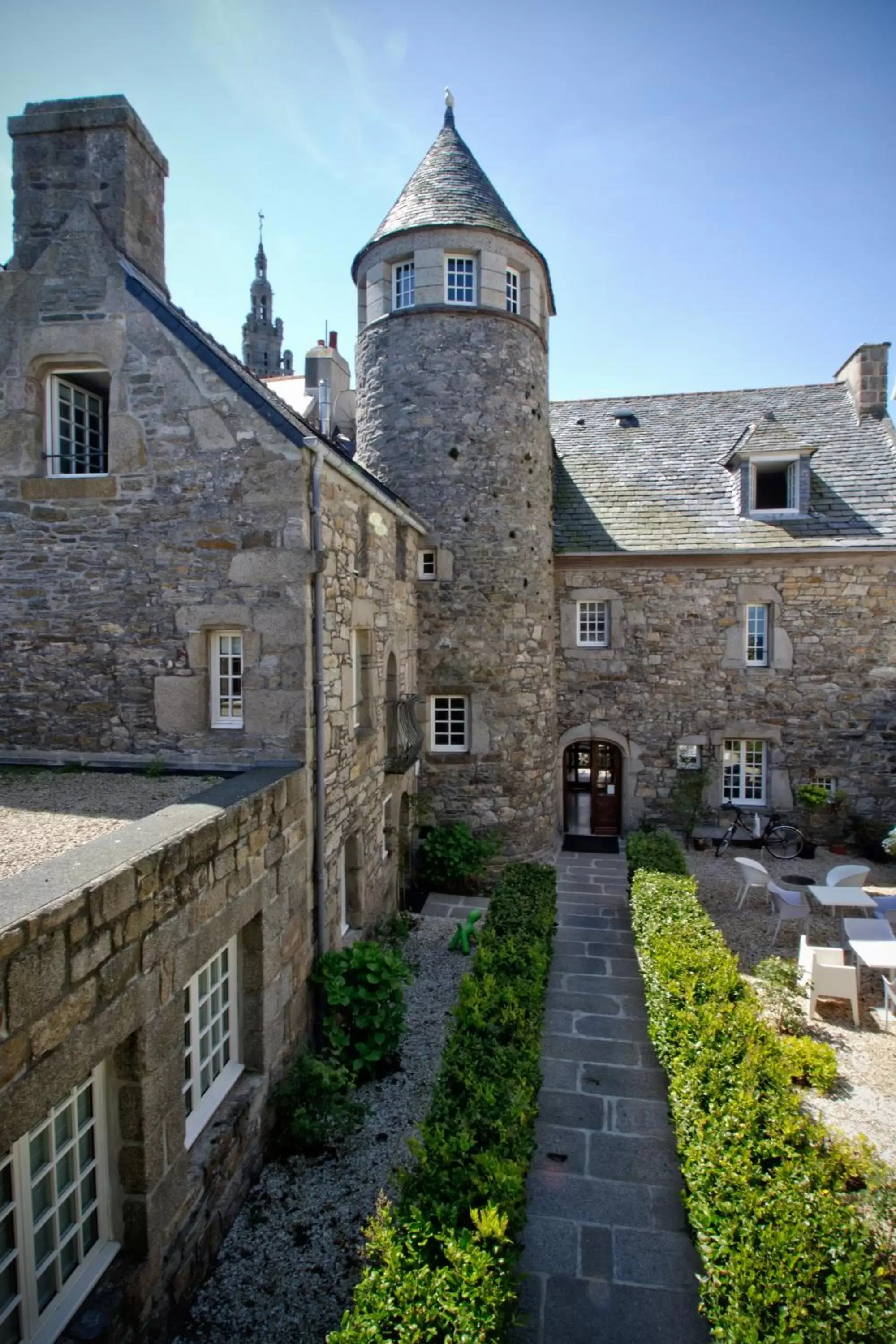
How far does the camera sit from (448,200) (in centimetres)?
1346

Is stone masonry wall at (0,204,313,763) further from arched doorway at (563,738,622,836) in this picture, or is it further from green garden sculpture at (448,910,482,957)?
arched doorway at (563,738,622,836)

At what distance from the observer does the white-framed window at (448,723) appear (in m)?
14.2

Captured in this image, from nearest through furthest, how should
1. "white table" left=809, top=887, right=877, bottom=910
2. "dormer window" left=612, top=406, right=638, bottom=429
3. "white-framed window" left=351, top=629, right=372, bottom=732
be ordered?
"white-framed window" left=351, top=629, right=372, bottom=732 < "white table" left=809, top=887, right=877, bottom=910 < "dormer window" left=612, top=406, right=638, bottom=429

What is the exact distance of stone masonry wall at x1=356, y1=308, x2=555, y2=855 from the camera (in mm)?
13547

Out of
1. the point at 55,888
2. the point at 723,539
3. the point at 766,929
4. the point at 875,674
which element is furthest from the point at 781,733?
the point at 55,888

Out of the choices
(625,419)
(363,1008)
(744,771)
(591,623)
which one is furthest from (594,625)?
(363,1008)

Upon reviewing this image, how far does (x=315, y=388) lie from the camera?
16.7 m

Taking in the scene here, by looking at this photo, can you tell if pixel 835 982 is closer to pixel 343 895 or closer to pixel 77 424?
pixel 343 895

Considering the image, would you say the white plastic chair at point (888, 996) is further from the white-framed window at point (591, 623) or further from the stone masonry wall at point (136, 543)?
the white-framed window at point (591, 623)

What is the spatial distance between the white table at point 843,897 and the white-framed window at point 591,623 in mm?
6563

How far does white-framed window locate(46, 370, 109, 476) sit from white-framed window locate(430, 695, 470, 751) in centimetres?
735

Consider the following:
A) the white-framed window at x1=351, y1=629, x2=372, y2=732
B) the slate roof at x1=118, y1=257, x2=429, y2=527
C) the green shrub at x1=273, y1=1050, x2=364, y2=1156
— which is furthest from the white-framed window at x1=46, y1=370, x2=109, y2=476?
the green shrub at x1=273, y1=1050, x2=364, y2=1156

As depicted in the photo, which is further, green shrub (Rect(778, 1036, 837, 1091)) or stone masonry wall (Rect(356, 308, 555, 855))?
stone masonry wall (Rect(356, 308, 555, 855))

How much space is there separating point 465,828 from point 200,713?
22.8ft
